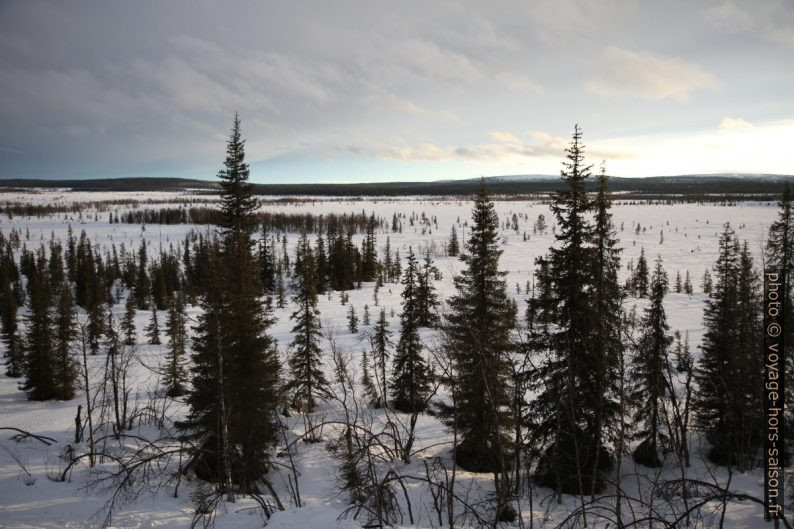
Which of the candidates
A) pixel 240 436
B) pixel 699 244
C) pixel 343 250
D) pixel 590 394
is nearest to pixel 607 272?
pixel 590 394

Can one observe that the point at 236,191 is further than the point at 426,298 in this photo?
No

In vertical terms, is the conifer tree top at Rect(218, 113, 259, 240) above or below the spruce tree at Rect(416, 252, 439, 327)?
above

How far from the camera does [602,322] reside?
1619 cm

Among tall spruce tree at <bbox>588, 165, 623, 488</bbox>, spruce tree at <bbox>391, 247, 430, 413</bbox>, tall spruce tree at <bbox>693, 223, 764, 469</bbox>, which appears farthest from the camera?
spruce tree at <bbox>391, 247, 430, 413</bbox>

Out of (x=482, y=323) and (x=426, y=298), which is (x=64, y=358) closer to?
(x=426, y=298)

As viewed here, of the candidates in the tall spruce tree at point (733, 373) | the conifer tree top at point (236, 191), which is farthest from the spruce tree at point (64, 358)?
the tall spruce tree at point (733, 373)

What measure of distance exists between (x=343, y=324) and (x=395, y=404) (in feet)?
100

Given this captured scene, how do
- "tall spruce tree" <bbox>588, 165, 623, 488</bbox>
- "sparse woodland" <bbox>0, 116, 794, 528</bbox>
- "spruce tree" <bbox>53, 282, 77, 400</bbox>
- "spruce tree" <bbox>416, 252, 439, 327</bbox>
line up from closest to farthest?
"sparse woodland" <bbox>0, 116, 794, 528</bbox> < "tall spruce tree" <bbox>588, 165, 623, 488</bbox> < "spruce tree" <bbox>416, 252, 439, 327</bbox> < "spruce tree" <bbox>53, 282, 77, 400</bbox>

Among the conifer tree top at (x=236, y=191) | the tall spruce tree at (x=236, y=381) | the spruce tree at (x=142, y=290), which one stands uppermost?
the conifer tree top at (x=236, y=191)

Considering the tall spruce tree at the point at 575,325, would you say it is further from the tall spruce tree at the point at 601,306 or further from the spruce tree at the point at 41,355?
the spruce tree at the point at 41,355

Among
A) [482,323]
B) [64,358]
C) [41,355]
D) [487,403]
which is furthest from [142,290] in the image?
[487,403]

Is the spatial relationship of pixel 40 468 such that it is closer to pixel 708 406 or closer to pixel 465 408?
pixel 465 408

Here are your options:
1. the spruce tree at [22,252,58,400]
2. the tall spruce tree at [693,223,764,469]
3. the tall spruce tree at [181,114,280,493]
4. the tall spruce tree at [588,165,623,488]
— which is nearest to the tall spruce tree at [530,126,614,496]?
the tall spruce tree at [588,165,623,488]

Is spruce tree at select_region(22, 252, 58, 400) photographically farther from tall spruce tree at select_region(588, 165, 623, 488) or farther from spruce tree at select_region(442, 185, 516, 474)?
tall spruce tree at select_region(588, 165, 623, 488)
